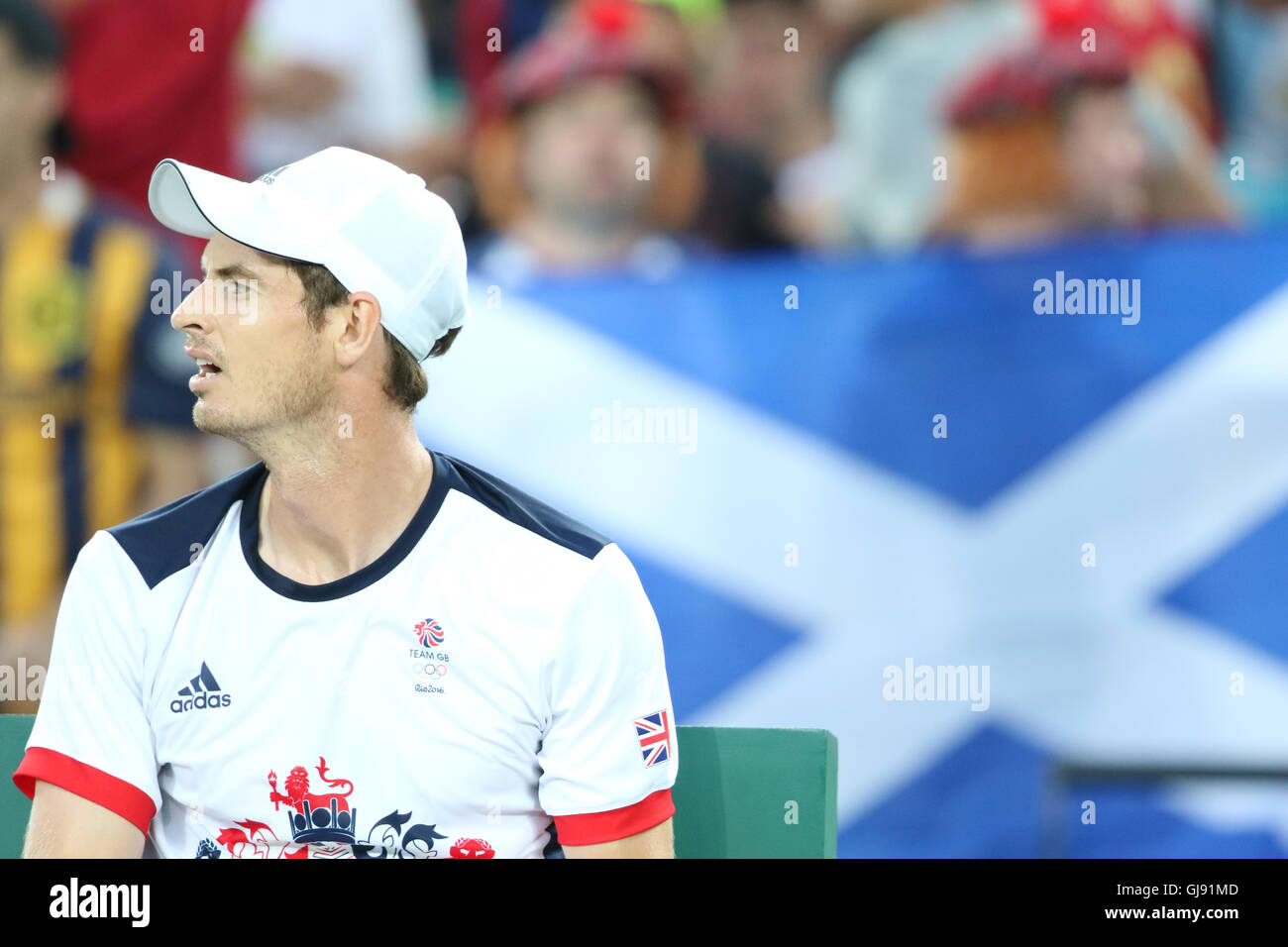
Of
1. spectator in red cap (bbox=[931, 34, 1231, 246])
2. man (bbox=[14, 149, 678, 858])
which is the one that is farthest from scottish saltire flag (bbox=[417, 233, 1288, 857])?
man (bbox=[14, 149, 678, 858])

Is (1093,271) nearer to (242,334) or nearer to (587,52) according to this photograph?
(587,52)

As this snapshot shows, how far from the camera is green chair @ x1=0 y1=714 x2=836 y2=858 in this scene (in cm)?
223

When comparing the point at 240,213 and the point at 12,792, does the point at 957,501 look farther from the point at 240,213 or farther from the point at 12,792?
the point at 12,792

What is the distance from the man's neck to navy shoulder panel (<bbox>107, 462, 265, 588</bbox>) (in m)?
0.07

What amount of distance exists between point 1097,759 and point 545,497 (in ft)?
4.67

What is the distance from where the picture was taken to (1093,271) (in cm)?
367

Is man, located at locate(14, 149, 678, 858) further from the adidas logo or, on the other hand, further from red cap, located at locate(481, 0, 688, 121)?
red cap, located at locate(481, 0, 688, 121)

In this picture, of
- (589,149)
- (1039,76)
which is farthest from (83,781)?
(1039,76)

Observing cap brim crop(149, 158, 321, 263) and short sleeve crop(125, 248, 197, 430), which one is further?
short sleeve crop(125, 248, 197, 430)

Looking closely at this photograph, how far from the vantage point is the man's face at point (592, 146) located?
4082 millimetres

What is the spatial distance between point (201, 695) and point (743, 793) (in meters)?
0.78
